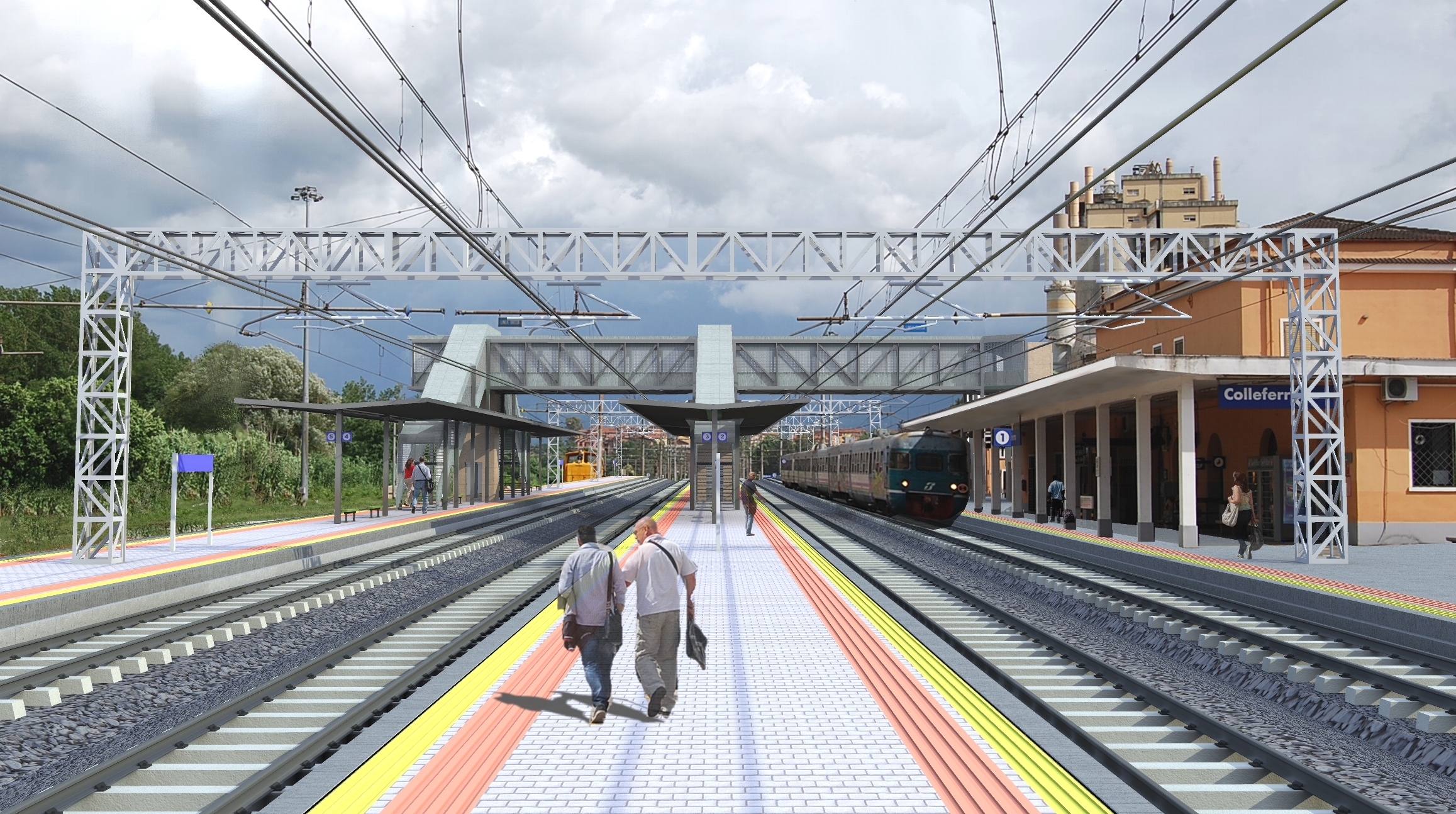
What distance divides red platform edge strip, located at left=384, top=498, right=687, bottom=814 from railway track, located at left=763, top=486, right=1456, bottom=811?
3949 millimetres

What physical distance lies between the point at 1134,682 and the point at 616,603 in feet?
15.6

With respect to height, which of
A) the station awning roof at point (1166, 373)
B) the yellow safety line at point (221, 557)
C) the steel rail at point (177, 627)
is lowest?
the steel rail at point (177, 627)

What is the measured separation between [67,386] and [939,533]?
29675 mm

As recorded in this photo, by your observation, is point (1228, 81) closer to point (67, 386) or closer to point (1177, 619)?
point (1177, 619)

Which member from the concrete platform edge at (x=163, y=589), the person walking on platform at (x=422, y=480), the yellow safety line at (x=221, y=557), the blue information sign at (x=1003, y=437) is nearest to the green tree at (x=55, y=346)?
the person walking on platform at (x=422, y=480)

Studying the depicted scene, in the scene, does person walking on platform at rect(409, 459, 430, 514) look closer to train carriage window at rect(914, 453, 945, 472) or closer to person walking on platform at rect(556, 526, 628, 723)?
train carriage window at rect(914, 453, 945, 472)

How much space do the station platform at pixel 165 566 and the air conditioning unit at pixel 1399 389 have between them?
74.8ft

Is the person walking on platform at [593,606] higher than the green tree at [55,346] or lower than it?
lower

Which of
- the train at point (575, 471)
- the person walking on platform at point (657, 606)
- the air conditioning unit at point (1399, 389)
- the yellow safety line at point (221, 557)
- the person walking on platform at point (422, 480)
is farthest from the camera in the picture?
the train at point (575, 471)

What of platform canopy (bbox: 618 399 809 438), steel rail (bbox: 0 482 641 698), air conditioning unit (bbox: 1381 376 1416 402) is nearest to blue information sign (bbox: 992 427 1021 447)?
platform canopy (bbox: 618 399 809 438)

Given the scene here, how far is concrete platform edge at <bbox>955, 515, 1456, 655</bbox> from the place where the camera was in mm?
12016

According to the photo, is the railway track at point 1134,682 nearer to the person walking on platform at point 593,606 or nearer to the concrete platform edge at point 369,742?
the person walking on platform at point 593,606

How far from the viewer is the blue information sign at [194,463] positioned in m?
19.6

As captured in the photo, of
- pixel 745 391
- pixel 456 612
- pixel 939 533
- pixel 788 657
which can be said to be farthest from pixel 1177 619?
pixel 745 391
